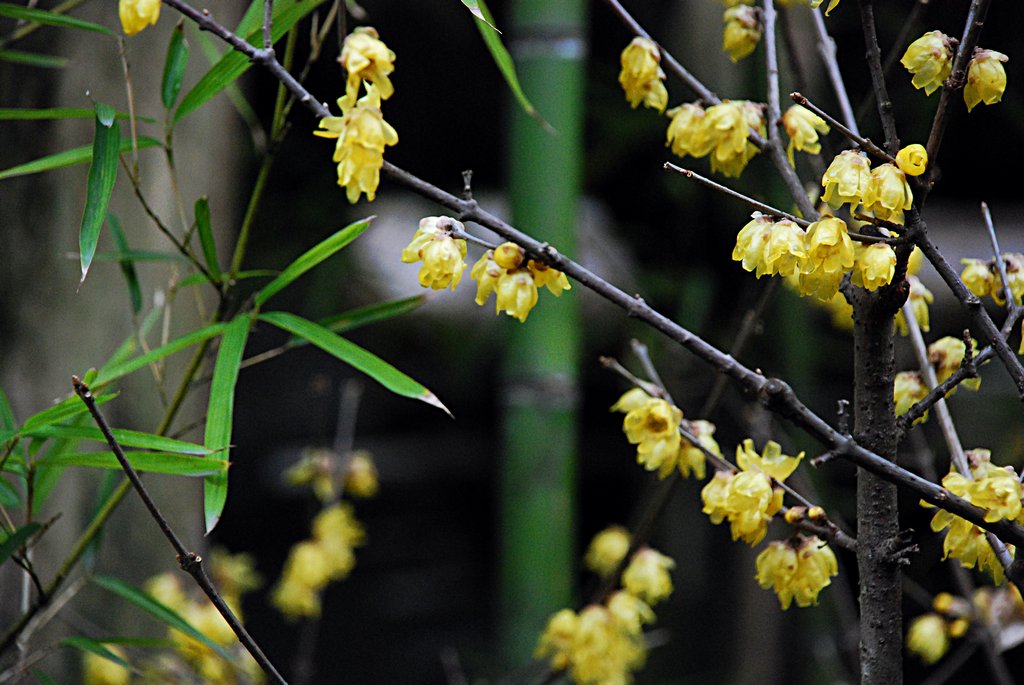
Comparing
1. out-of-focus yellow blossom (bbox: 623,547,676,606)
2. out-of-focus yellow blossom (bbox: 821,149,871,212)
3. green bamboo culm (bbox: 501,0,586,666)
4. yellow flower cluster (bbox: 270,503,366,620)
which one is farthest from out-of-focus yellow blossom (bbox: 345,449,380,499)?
out-of-focus yellow blossom (bbox: 821,149,871,212)

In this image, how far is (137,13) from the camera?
501mm

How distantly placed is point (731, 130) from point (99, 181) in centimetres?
40

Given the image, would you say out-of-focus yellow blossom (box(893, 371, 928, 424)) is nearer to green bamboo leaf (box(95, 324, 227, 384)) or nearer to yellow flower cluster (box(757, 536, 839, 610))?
yellow flower cluster (box(757, 536, 839, 610))

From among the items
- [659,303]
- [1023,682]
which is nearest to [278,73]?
[659,303]

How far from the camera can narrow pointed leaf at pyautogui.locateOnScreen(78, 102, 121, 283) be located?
22.0 inches

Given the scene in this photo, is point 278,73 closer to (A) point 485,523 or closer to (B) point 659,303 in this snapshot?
(B) point 659,303

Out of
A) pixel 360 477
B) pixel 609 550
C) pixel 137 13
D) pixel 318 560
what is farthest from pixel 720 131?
pixel 318 560

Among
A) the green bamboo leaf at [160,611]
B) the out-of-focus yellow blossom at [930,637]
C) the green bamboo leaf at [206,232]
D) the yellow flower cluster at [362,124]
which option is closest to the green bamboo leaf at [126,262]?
the green bamboo leaf at [206,232]

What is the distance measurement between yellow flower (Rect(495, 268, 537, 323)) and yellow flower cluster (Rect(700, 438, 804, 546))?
16cm

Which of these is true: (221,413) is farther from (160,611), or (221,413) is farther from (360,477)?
(360,477)

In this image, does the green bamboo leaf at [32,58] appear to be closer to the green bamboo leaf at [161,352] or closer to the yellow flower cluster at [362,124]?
the green bamboo leaf at [161,352]

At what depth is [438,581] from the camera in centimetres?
243

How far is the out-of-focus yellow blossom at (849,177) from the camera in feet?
1.55

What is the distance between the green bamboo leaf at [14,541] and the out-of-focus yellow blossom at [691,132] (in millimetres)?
503
